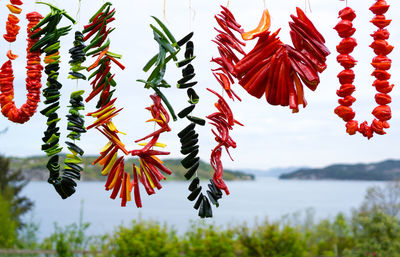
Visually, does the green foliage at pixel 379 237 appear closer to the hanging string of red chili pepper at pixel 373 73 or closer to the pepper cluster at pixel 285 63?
the hanging string of red chili pepper at pixel 373 73

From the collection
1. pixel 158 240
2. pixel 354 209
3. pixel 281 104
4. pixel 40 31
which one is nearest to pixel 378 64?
pixel 281 104

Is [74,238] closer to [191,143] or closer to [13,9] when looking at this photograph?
[13,9]

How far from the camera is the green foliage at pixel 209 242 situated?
500cm

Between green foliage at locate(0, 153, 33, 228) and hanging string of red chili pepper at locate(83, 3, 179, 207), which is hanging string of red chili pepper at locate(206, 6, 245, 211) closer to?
hanging string of red chili pepper at locate(83, 3, 179, 207)

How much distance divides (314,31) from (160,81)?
528 mm

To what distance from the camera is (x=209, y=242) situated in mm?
5020

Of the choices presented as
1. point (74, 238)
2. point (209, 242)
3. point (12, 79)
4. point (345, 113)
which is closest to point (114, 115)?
point (12, 79)

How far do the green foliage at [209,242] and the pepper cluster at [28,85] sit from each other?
Result: 3474 mm

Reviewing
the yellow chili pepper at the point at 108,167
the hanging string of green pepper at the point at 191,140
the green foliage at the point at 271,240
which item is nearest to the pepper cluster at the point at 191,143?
the hanging string of green pepper at the point at 191,140

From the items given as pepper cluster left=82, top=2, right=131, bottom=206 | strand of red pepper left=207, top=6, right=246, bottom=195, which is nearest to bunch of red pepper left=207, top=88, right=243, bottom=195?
strand of red pepper left=207, top=6, right=246, bottom=195

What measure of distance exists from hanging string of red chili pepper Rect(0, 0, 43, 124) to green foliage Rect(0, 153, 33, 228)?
30.7ft

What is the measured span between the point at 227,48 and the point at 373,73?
0.49 meters

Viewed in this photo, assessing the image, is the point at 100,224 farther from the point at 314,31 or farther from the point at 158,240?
the point at 314,31

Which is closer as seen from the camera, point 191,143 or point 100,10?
point 191,143
